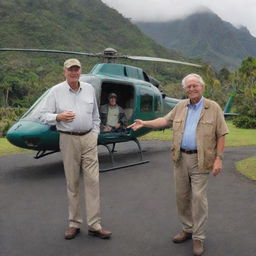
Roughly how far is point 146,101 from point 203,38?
129 meters

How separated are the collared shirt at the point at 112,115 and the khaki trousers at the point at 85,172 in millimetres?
3763

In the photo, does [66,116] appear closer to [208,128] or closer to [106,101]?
[208,128]

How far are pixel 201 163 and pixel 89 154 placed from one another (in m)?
1.13

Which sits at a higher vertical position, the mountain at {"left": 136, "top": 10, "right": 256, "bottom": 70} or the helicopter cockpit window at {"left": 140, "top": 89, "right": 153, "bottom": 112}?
the mountain at {"left": 136, "top": 10, "right": 256, "bottom": 70}

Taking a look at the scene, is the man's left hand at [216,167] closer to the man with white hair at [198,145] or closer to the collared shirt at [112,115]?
the man with white hair at [198,145]

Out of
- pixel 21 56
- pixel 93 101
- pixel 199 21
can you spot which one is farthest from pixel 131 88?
pixel 199 21

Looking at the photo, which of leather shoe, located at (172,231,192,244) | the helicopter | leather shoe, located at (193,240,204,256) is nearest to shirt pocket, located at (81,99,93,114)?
leather shoe, located at (172,231,192,244)

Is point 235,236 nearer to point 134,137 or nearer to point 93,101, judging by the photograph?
point 93,101

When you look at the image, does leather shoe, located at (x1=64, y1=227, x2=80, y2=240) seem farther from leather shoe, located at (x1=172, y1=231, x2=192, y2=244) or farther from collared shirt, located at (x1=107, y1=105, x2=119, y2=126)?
collared shirt, located at (x1=107, y1=105, x2=119, y2=126)

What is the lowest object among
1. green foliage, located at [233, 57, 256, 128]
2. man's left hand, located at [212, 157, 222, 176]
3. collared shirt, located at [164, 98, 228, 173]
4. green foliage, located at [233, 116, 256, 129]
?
green foliage, located at [233, 116, 256, 129]

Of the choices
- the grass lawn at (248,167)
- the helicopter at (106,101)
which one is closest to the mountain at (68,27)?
the helicopter at (106,101)

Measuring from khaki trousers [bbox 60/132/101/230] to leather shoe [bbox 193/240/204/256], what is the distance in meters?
0.95

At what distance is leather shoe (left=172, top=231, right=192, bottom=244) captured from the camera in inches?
136

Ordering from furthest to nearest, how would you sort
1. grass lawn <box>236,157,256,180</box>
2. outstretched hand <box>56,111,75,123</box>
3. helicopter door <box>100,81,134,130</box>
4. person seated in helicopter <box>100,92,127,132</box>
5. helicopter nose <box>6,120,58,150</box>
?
helicopter door <box>100,81,134,130</box> → person seated in helicopter <box>100,92,127,132</box> → grass lawn <box>236,157,256,180</box> → helicopter nose <box>6,120,58,150</box> → outstretched hand <box>56,111,75,123</box>
